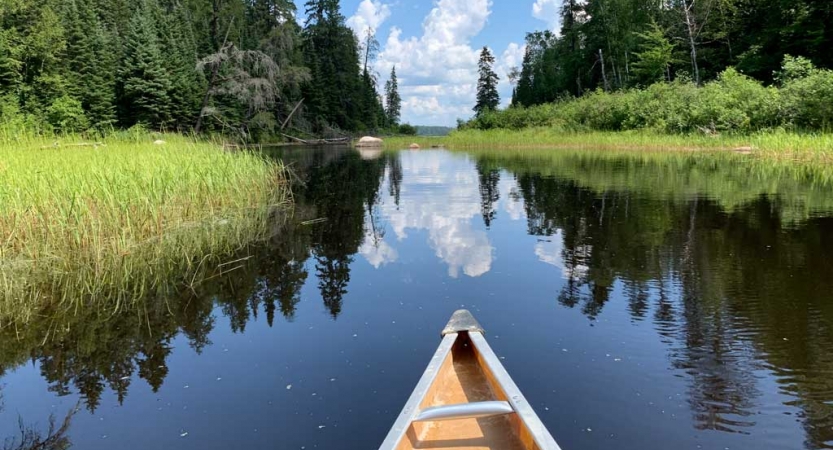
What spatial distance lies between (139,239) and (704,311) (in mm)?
6866

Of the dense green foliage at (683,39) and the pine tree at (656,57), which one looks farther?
the pine tree at (656,57)

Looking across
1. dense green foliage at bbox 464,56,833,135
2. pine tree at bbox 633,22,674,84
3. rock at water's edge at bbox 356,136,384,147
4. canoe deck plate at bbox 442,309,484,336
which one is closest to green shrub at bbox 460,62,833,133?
dense green foliage at bbox 464,56,833,135

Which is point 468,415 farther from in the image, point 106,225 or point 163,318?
point 106,225

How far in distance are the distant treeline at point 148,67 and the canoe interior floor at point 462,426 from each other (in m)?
21.4

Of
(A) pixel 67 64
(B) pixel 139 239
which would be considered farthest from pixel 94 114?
(B) pixel 139 239

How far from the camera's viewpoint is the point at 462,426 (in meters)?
2.85

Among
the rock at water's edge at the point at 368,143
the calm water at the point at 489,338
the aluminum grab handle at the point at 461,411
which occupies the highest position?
the rock at water's edge at the point at 368,143

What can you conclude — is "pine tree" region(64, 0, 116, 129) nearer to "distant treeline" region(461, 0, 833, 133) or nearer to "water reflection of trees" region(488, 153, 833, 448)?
"distant treeline" region(461, 0, 833, 133)

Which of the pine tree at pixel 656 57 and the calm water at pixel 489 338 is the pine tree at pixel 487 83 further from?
the calm water at pixel 489 338

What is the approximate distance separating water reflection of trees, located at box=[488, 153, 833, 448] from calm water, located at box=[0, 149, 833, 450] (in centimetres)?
2

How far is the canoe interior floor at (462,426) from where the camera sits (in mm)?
2682

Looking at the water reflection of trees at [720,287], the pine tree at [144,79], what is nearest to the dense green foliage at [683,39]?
the water reflection of trees at [720,287]

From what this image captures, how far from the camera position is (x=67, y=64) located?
33.5 m

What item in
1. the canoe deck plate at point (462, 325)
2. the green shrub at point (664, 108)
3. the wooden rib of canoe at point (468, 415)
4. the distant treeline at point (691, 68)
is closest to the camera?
the wooden rib of canoe at point (468, 415)
